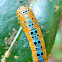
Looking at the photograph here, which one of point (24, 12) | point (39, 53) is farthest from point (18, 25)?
point (39, 53)

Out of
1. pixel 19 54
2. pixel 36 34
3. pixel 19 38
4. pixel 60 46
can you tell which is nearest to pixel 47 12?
pixel 36 34

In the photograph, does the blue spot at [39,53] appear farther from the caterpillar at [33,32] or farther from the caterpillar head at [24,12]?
the caterpillar head at [24,12]

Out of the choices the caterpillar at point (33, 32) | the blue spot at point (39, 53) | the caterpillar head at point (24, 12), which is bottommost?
the blue spot at point (39, 53)

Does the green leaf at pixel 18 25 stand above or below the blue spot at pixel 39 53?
above

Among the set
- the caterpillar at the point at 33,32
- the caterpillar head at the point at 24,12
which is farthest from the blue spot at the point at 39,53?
the caterpillar head at the point at 24,12

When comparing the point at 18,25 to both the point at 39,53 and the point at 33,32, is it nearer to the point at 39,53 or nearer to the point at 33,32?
the point at 33,32
